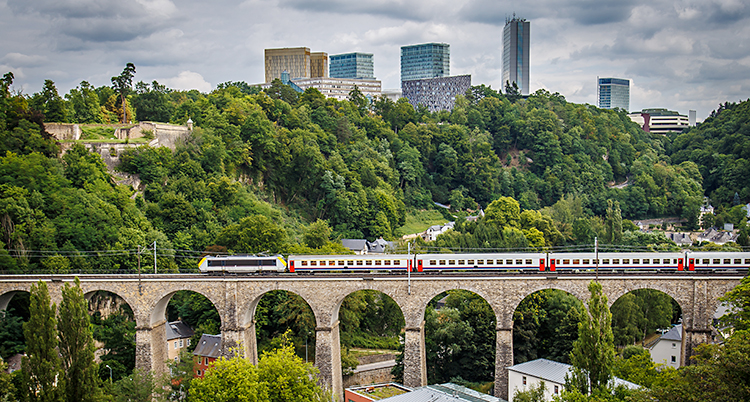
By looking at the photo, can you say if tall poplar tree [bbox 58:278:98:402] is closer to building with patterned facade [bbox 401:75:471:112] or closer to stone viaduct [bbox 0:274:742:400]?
stone viaduct [bbox 0:274:742:400]

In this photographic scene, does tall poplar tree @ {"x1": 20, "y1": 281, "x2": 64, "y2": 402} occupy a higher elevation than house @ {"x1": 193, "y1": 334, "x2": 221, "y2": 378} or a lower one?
higher

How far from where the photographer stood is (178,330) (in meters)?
48.8

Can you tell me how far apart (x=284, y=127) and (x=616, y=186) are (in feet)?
219

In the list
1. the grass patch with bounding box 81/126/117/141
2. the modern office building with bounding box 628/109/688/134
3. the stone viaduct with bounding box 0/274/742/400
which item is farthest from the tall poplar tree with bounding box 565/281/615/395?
the modern office building with bounding box 628/109/688/134

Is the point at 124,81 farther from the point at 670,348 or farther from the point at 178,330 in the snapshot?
the point at 670,348

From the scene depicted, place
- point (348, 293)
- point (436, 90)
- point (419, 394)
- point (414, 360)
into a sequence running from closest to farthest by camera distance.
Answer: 1. point (419, 394)
2. point (414, 360)
3. point (348, 293)
4. point (436, 90)

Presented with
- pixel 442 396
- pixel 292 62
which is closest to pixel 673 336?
pixel 442 396

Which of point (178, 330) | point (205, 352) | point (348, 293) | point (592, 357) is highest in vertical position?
point (348, 293)

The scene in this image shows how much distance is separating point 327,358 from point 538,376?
1277cm

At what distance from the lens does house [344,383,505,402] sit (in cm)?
3212

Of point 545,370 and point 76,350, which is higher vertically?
point 76,350

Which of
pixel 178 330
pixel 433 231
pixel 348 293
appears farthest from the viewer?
pixel 433 231

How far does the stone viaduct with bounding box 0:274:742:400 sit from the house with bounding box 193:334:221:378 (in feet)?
9.61

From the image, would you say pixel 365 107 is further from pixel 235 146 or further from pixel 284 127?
pixel 235 146
